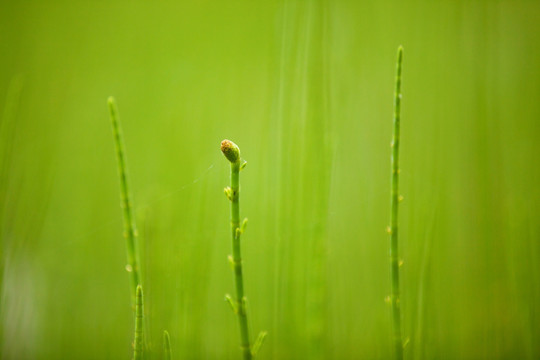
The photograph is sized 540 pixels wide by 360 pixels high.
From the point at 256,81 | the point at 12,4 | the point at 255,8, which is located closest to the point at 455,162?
the point at 256,81

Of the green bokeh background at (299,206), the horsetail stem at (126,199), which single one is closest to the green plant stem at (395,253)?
the green bokeh background at (299,206)

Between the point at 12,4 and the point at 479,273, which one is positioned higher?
the point at 12,4

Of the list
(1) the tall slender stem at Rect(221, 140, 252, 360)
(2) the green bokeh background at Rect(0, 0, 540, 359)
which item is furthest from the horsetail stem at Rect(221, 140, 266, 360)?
(2) the green bokeh background at Rect(0, 0, 540, 359)

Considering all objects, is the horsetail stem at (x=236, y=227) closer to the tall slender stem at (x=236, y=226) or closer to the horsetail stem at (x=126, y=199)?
the tall slender stem at (x=236, y=226)

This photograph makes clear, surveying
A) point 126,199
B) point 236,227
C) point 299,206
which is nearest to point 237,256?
point 236,227

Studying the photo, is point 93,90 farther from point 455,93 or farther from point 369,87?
point 455,93

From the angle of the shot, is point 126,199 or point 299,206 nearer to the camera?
point 126,199

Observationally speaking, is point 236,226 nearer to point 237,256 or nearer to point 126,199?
point 237,256

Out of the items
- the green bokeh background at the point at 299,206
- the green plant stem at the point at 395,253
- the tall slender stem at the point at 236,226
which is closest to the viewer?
the tall slender stem at the point at 236,226
